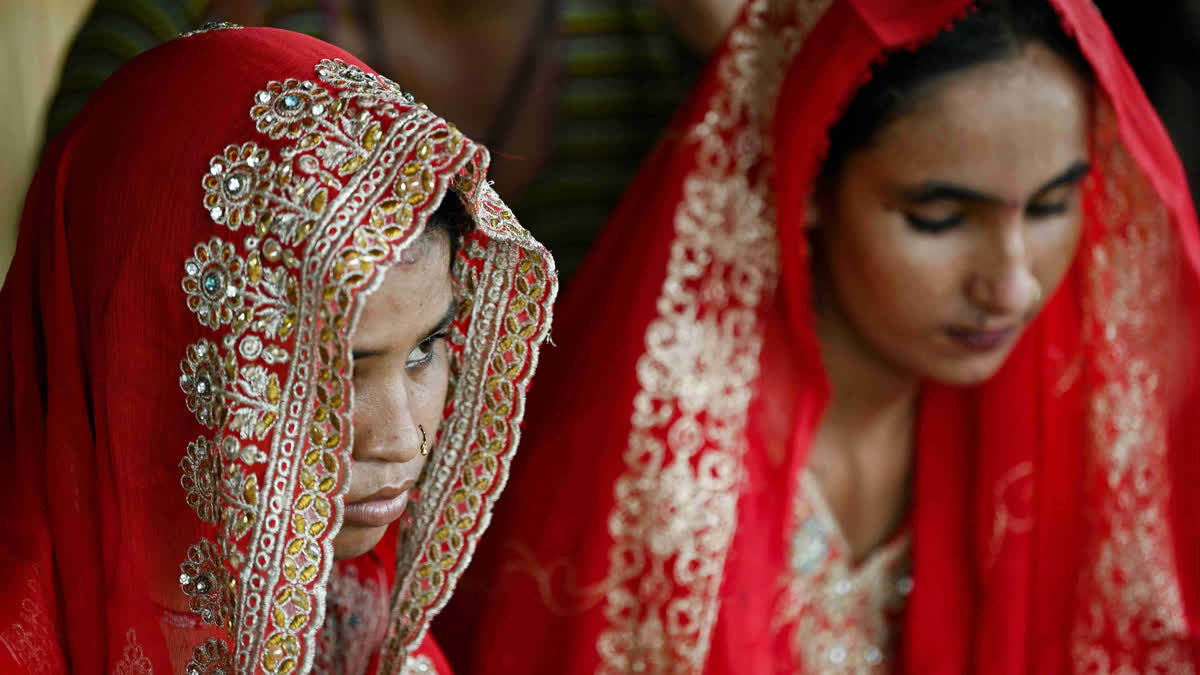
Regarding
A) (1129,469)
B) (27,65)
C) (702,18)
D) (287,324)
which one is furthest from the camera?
(27,65)

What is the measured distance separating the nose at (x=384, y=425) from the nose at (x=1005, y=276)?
0.79 m

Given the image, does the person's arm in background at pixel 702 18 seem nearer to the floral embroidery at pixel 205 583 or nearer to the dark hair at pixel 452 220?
the dark hair at pixel 452 220

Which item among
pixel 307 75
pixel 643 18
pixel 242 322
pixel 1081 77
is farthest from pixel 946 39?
pixel 242 322

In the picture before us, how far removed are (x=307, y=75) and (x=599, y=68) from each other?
971mm

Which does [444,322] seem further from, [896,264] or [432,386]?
[896,264]

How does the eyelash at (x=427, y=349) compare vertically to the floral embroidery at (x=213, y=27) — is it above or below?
below

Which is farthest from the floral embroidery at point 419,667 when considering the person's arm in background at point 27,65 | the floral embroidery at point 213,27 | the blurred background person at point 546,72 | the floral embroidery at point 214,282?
the person's arm in background at point 27,65

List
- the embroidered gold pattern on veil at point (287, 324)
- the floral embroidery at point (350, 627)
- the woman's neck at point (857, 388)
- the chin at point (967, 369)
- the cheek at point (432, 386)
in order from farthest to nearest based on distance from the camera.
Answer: the woman's neck at point (857, 388)
the chin at point (967, 369)
the floral embroidery at point (350, 627)
the cheek at point (432, 386)
the embroidered gold pattern on veil at point (287, 324)

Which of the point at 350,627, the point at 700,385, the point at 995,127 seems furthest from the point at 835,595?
the point at 350,627

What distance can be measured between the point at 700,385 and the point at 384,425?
0.67m

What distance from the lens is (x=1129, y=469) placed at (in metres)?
1.69

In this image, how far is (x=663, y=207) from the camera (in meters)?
1.57

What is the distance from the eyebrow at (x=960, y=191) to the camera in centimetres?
143

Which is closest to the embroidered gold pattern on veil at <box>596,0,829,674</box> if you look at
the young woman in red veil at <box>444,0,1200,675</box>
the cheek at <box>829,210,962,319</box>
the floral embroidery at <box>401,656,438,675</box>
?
the young woman in red veil at <box>444,0,1200,675</box>
